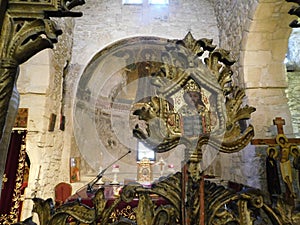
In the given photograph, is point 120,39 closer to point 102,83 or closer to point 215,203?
point 102,83

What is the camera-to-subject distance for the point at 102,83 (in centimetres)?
641

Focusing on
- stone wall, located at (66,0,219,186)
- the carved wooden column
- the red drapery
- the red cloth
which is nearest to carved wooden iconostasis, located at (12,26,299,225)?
the carved wooden column

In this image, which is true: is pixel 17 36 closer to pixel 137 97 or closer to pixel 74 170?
pixel 74 170

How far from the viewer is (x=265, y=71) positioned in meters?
2.94

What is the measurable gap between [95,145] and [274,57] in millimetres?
4749

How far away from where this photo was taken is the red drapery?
3.01 meters

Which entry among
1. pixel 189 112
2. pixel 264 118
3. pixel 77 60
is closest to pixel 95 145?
pixel 77 60

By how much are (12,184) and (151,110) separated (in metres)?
3.20

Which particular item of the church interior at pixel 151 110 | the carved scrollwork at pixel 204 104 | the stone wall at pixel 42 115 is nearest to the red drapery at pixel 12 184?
the church interior at pixel 151 110

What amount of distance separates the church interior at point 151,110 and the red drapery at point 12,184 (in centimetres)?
1

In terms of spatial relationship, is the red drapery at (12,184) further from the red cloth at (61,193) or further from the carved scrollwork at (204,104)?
the carved scrollwork at (204,104)

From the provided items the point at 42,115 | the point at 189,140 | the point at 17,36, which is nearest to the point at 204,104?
the point at 189,140

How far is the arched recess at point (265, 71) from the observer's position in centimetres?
284

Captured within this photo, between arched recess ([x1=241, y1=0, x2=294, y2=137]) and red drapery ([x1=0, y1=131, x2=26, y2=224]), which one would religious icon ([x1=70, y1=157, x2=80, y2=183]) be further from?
arched recess ([x1=241, y1=0, x2=294, y2=137])
